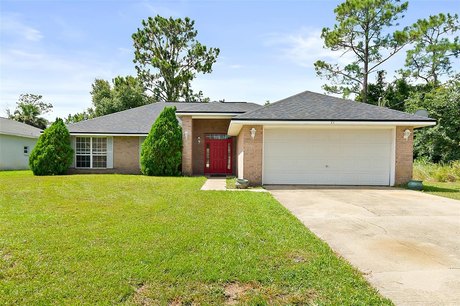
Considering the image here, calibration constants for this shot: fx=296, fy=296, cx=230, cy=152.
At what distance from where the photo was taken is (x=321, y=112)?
12664 millimetres

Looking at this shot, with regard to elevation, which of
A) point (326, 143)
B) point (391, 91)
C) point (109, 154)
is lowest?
point (109, 154)

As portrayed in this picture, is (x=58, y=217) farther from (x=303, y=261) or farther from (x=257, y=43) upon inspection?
(x=257, y=43)

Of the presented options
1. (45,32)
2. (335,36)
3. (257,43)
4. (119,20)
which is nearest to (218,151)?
(257,43)

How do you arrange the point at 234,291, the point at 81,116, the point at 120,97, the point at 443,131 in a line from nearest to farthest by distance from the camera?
the point at 234,291 < the point at 443,131 < the point at 120,97 < the point at 81,116

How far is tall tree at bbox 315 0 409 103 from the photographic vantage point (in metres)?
26.9

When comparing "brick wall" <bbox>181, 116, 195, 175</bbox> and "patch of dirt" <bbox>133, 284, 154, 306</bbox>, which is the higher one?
"brick wall" <bbox>181, 116, 195, 175</bbox>

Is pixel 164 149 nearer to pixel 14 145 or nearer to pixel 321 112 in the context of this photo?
pixel 321 112

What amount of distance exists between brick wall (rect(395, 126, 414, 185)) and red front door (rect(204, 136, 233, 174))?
8753 mm

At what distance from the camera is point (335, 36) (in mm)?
27875

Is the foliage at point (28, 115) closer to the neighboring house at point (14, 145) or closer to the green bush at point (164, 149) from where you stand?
the neighboring house at point (14, 145)

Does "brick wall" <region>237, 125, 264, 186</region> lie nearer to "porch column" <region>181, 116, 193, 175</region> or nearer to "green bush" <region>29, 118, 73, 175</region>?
"porch column" <region>181, 116, 193, 175</region>

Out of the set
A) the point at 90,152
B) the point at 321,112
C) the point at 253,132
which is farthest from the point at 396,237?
the point at 90,152

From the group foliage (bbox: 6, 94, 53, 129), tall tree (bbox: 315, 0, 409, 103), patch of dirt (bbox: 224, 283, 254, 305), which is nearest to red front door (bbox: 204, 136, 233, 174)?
patch of dirt (bbox: 224, 283, 254, 305)

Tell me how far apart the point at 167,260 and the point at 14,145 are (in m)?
24.2
